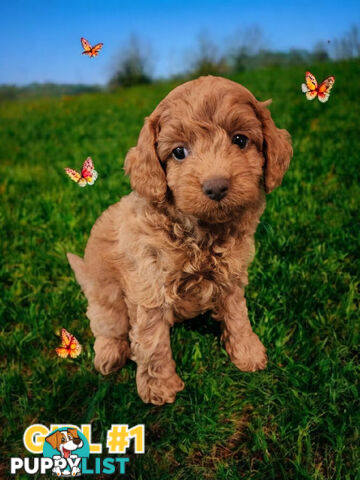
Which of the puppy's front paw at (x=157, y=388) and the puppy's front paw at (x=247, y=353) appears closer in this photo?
the puppy's front paw at (x=157, y=388)

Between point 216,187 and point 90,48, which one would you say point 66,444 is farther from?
point 90,48

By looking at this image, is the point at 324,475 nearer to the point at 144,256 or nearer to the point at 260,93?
the point at 144,256

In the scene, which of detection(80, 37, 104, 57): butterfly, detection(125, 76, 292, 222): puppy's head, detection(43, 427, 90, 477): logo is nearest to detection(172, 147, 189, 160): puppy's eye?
detection(125, 76, 292, 222): puppy's head

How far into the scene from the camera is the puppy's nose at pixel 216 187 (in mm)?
1851

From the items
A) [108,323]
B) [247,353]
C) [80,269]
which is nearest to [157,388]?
[108,323]

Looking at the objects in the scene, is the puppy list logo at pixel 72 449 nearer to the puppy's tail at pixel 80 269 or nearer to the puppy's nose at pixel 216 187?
the puppy's tail at pixel 80 269

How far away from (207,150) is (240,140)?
0.21 m

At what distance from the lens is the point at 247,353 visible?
267 centimetres

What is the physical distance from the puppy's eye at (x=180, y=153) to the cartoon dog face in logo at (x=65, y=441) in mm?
1632

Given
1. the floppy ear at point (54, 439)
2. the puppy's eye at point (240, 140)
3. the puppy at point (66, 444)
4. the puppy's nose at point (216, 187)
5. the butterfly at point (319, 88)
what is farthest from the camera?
the butterfly at point (319, 88)

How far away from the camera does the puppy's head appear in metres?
1.88

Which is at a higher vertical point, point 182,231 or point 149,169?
point 149,169

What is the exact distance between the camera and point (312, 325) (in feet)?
9.37

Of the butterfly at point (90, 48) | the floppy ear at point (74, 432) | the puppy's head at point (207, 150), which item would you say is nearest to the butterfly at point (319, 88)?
the puppy's head at point (207, 150)
